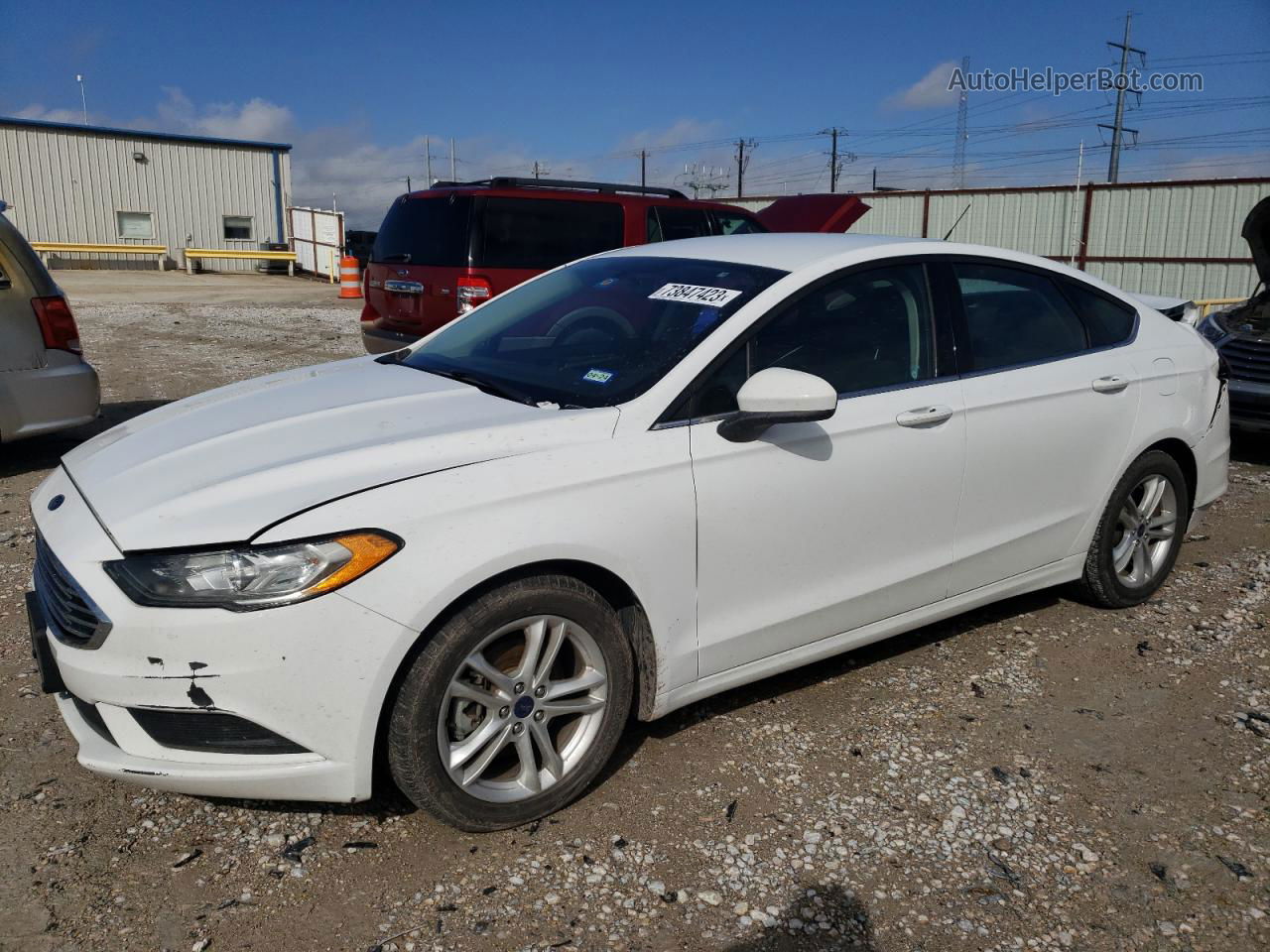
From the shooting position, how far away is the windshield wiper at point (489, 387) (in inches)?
123

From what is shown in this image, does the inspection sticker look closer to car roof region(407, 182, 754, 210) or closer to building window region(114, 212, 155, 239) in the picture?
car roof region(407, 182, 754, 210)

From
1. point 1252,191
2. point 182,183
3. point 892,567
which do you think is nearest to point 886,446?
point 892,567

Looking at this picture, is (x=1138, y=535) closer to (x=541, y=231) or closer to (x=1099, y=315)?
(x=1099, y=315)

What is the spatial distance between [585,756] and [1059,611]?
2.63m

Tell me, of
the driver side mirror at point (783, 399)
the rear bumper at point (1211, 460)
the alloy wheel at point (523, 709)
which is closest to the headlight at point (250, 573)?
the alloy wheel at point (523, 709)

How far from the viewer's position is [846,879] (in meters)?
2.66

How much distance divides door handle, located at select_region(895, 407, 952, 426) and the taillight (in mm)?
5318

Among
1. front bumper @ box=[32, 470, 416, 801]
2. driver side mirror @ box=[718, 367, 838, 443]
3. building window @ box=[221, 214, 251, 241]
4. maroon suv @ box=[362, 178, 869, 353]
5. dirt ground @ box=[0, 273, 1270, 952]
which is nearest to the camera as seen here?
front bumper @ box=[32, 470, 416, 801]

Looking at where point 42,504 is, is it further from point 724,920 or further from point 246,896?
A: point 724,920

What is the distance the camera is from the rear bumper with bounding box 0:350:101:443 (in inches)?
243

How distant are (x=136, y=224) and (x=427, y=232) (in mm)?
27630

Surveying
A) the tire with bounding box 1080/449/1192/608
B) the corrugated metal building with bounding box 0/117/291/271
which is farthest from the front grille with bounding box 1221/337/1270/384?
the corrugated metal building with bounding box 0/117/291/271

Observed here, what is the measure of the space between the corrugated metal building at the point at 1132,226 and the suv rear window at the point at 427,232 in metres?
14.4

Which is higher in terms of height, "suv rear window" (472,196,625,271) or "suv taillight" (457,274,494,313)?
"suv rear window" (472,196,625,271)
